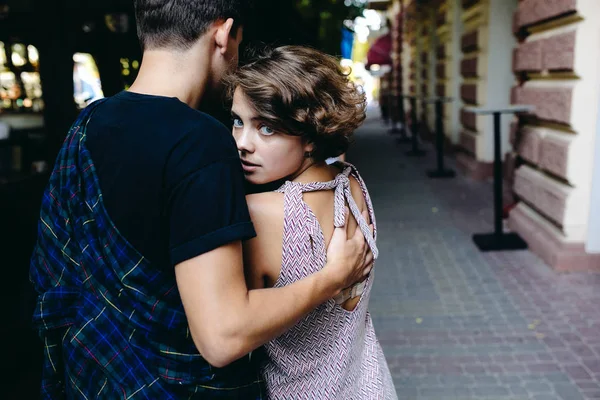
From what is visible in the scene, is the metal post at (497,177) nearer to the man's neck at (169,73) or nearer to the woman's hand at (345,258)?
the woman's hand at (345,258)

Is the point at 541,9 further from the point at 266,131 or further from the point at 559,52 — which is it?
the point at 266,131

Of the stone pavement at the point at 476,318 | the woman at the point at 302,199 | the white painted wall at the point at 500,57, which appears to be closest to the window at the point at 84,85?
the woman at the point at 302,199

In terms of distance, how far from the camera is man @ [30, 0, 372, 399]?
1.11 meters

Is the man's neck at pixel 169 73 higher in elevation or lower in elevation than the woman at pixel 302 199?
higher

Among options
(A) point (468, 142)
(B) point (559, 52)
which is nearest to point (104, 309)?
(B) point (559, 52)

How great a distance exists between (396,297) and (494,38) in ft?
17.4

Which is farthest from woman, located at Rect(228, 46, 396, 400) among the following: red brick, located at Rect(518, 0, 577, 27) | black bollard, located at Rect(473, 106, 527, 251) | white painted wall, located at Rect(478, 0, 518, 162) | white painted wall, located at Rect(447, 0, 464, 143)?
white painted wall, located at Rect(447, 0, 464, 143)

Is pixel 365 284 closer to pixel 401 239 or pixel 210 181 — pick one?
pixel 210 181

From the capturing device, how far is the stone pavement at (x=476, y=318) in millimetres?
3332

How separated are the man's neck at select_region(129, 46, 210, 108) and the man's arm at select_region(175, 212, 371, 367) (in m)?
0.41

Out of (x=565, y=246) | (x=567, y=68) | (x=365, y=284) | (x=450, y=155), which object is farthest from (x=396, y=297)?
(x=450, y=155)

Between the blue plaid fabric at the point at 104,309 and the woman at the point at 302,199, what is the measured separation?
0.18 meters

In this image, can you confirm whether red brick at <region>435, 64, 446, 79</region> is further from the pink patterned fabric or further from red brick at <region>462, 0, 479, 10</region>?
the pink patterned fabric

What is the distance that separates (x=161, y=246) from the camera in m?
1.17
